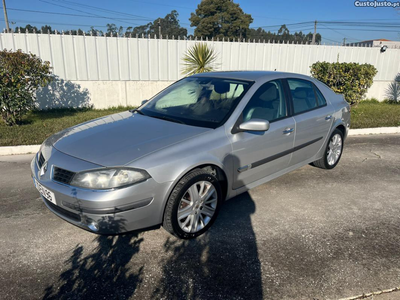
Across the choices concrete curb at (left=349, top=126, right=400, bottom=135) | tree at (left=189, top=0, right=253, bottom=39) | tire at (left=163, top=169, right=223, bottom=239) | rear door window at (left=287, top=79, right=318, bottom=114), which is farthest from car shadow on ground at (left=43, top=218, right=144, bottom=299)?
tree at (left=189, top=0, right=253, bottom=39)

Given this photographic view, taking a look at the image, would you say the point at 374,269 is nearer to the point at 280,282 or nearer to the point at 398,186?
the point at 280,282

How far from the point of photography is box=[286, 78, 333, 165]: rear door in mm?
4176

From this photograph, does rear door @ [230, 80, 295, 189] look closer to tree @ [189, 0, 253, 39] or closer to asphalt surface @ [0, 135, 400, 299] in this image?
asphalt surface @ [0, 135, 400, 299]

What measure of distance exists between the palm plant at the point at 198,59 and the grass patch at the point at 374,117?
4675 mm

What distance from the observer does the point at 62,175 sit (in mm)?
2816

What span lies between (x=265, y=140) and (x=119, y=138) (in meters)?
1.63

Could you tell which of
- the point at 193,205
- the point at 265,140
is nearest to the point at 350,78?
the point at 265,140

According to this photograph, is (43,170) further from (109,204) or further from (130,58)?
(130,58)

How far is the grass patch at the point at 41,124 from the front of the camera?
20.6 ft

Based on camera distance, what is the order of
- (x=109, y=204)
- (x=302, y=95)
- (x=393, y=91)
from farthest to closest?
(x=393, y=91) < (x=302, y=95) < (x=109, y=204)

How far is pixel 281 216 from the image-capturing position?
3645mm

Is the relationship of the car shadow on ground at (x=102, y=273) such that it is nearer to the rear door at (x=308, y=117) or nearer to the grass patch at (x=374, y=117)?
the rear door at (x=308, y=117)

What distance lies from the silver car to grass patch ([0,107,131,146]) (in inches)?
128

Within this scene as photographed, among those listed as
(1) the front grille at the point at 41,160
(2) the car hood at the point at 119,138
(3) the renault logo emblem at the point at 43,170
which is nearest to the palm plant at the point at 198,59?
(2) the car hood at the point at 119,138
